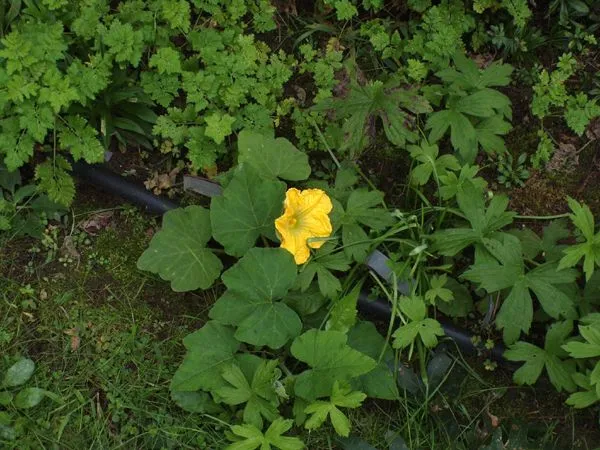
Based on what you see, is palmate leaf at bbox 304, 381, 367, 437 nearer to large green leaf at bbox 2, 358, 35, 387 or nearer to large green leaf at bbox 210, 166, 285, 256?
large green leaf at bbox 210, 166, 285, 256

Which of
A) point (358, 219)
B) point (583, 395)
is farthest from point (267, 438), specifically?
point (583, 395)

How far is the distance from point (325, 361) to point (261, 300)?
0.34m

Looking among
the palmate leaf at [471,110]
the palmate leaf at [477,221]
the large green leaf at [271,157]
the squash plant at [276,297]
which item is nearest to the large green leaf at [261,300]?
the squash plant at [276,297]

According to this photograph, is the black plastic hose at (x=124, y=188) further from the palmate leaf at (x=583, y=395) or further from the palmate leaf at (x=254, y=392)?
the palmate leaf at (x=583, y=395)

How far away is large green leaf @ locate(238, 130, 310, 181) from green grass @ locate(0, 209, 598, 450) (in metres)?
0.62

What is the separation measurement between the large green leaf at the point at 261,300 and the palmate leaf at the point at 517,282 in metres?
0.70

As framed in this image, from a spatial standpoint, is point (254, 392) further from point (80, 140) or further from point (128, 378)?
point (80, 140)

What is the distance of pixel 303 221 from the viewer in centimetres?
277

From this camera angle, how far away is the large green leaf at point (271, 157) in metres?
2.92

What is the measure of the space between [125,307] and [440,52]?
1779mm

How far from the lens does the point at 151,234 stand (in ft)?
10.4

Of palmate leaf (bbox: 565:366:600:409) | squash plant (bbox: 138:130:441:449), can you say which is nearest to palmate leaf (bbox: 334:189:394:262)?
squash plant (bbox: 138:130:441:449)

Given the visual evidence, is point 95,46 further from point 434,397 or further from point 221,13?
point 434,397

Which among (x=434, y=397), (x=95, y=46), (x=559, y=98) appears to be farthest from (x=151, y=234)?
(x=559, y=98)
